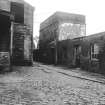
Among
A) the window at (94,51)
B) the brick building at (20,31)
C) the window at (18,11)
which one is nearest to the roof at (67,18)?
the brick building at (20,31)

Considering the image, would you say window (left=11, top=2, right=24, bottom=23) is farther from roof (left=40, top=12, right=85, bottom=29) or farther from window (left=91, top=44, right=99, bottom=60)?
window (left=91, top=44, right=99, bottom=60)

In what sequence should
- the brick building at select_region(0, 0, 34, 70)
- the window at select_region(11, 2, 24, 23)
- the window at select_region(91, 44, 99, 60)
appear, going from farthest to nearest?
the window at select_region(11, 2, 24, 23) → the brick building at select_region(0, 0, 34, 70) → the window at select_region(91, 44, 99, 60)

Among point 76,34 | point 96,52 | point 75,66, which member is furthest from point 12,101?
point 76,34

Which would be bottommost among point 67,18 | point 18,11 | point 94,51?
point 94,51

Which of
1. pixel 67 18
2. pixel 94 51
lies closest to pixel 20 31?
pixel 94 51

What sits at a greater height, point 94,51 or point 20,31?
point 20,31

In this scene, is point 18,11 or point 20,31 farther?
point 18,11

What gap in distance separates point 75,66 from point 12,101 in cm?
1383

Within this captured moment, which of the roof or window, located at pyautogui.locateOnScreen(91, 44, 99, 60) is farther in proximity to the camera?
the roof

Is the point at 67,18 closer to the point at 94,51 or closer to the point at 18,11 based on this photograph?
→ the point at 18,11

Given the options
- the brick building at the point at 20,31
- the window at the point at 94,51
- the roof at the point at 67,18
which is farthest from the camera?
the roof at the point at 67,18

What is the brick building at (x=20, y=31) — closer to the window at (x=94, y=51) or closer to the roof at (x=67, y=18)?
the roof at (x=67, y=18)

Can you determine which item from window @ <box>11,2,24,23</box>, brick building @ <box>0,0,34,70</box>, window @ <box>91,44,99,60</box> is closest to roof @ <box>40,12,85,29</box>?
brick building @ <box>0,0,34,70</box>

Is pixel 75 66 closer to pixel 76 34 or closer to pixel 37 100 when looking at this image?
pixel 76 34
